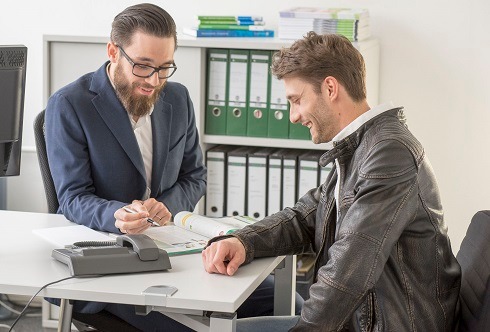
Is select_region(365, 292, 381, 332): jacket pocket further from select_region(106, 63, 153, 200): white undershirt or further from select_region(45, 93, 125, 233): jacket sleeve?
select_region(106, 63, 153, 200): white undershirt

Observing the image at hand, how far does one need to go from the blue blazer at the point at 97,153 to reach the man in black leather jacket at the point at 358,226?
0.56 meters

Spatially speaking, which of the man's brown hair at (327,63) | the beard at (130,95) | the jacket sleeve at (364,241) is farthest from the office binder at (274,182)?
the jacket sleeve at (364,241)

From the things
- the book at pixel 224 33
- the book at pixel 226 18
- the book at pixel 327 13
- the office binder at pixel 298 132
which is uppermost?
the book at pixel 327 13

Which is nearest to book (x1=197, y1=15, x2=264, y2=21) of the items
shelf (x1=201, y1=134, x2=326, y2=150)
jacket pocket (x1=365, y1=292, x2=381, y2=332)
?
shelf (x1=201, y1=134, x2=326, y2=150)

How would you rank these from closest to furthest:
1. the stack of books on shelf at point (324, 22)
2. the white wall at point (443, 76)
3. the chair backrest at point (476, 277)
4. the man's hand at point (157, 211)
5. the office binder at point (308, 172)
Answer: the chair backrest at point (476, 277) → the man's hand at point (157, 211) → the stack of books on shelf at point (324, 22) → the office binder at point (308, 172) → the white wall at point (443, 76)

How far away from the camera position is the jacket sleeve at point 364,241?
2082mm

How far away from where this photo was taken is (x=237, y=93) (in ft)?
11.8

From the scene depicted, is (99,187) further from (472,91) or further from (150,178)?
(472,91)

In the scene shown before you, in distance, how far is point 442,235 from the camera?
7.29 feet

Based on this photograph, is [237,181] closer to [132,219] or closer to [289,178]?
[289,178]

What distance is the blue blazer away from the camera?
9.06ft

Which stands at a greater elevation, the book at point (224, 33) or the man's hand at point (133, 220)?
the book at point (224, 33)

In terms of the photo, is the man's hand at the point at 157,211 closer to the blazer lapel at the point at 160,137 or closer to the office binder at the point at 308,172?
the blazer lapel at the point at 160,137

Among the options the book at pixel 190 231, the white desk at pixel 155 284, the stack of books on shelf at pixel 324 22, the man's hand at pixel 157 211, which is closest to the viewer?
the white desk at pixel 155 284
